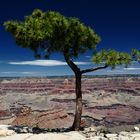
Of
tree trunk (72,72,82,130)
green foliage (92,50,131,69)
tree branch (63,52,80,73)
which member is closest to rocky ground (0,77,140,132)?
tree trunk (72,72,82,130)

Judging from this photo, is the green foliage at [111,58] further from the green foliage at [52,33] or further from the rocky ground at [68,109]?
the rocky ground at [68,109]

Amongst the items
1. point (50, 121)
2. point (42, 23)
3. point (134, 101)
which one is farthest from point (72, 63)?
point (134, 101)

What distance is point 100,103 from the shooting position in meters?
144

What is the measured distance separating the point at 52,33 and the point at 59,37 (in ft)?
2.01

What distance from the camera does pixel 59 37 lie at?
1784 cm

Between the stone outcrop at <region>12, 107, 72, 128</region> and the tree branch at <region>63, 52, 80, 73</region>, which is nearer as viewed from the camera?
the tree branch at <region>63, 52, 80, 73</region>

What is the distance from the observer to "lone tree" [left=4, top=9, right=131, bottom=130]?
1714 centimetres

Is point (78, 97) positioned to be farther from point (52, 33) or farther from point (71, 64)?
point (52, 33)

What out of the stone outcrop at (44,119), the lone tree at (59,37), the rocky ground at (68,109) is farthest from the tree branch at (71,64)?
the stone outcrop at (44,119)

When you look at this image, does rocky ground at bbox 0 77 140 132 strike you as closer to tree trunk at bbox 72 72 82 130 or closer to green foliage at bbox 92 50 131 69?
tree trunk at bbox 72 72 82 130

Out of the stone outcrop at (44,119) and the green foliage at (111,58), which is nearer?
the green foliage at (111,58)

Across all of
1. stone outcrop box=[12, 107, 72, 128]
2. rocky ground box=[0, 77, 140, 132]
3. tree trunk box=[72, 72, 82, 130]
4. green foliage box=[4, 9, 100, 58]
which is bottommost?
rocky ground box=[0, 77, 140, 132]

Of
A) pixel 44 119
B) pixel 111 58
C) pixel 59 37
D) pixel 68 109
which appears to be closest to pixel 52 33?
pixel 59 37

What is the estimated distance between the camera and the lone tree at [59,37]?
17141 mm
